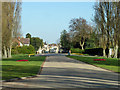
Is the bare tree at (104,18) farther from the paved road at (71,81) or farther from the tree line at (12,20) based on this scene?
the paved road at (71,81)

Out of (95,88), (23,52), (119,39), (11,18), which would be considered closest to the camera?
(95,88)

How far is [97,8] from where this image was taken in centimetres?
4584

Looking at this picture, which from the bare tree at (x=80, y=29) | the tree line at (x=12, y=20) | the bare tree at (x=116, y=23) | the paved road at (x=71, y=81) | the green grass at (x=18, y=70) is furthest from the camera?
the bare tree at (x=80, y=29)

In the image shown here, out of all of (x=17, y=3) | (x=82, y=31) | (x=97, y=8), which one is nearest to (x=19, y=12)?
(x=17, y=3)

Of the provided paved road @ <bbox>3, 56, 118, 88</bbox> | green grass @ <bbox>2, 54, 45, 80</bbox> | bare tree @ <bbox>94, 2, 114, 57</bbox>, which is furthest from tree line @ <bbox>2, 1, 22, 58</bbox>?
paved road @ <bbox>3, 56, 118, 88</bbox>

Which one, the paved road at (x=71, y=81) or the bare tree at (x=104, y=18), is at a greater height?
the bare tree at (x=104, y=18)

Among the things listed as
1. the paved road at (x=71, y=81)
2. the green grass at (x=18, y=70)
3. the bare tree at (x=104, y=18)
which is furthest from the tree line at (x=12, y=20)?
the paved road at (x=71, y=81)

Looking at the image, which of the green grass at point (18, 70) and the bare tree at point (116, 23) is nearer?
the green grass at point (18, 70)

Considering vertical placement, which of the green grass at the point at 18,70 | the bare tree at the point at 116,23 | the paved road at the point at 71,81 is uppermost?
the bare tree at the point at 116,23

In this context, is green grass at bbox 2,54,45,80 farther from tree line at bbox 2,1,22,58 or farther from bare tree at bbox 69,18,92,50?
bare tree at bbox 69,18,92,50

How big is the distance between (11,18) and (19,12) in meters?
3.38

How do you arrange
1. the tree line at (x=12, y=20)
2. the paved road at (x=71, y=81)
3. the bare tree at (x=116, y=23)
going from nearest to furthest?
the paved road at (x=71, y=81), the bare tree at (x=116, y=23), the tree line at (x=12, y=20)

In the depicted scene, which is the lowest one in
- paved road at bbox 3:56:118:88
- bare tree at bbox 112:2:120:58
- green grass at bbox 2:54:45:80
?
paved road at bbox 3:56:118:88

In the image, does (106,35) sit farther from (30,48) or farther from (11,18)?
(30,48)
